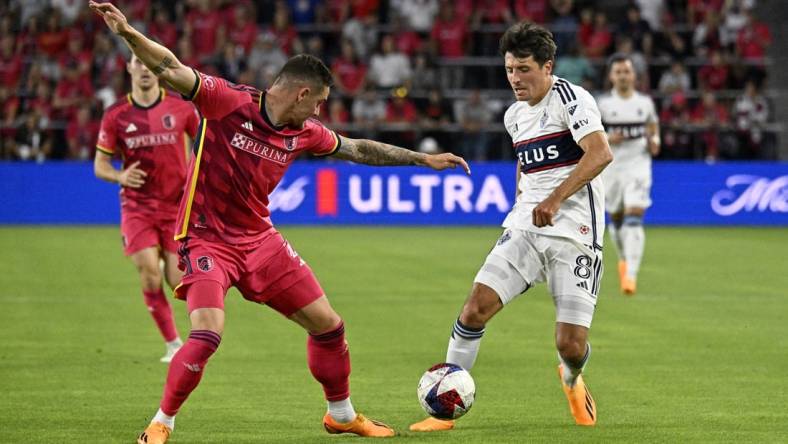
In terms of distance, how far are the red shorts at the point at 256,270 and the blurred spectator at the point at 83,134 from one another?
752 inches

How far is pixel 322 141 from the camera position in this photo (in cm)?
759

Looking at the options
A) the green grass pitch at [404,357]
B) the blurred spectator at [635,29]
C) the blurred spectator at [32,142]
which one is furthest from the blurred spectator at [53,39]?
the blurred spectator at [635,29]

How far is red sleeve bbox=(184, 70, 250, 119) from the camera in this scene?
696 cm

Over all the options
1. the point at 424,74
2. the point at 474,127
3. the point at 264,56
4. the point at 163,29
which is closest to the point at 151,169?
the point at 474,127

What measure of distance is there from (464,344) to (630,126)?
8336 millimetres

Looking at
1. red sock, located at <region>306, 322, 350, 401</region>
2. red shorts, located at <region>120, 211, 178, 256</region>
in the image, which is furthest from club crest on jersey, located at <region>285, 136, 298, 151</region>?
red shorts, located at <region>120, 211, 178, 256</region>

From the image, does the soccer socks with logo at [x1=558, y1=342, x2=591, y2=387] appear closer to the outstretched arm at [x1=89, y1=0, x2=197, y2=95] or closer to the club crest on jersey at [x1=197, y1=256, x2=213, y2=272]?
the club crest on jersey at [x1=197, y1=256, x2=213, y2=272]

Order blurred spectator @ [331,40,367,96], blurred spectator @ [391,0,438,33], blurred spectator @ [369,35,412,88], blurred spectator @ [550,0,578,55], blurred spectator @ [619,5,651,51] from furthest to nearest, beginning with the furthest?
blurred spectator @ [391,0,438,33] → blurred spectator @ [619,5,651,51] → blurred spectator @ [550,0,578,55] → blurred spectator @ [369,35,412,88] → blurred spectator @ [331,40,367,96]

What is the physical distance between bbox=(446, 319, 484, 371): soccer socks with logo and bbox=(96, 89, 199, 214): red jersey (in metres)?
3.60

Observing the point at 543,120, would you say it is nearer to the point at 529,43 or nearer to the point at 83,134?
the point at 529,43

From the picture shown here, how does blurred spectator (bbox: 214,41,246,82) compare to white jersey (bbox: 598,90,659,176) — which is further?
blurred spectator (bbox: 214,41,246,82)

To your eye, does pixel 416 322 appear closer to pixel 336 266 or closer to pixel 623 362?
pixel 623 362

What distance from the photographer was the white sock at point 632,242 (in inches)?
596

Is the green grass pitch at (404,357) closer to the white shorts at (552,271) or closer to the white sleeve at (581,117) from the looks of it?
the white shorts at (552,271)
